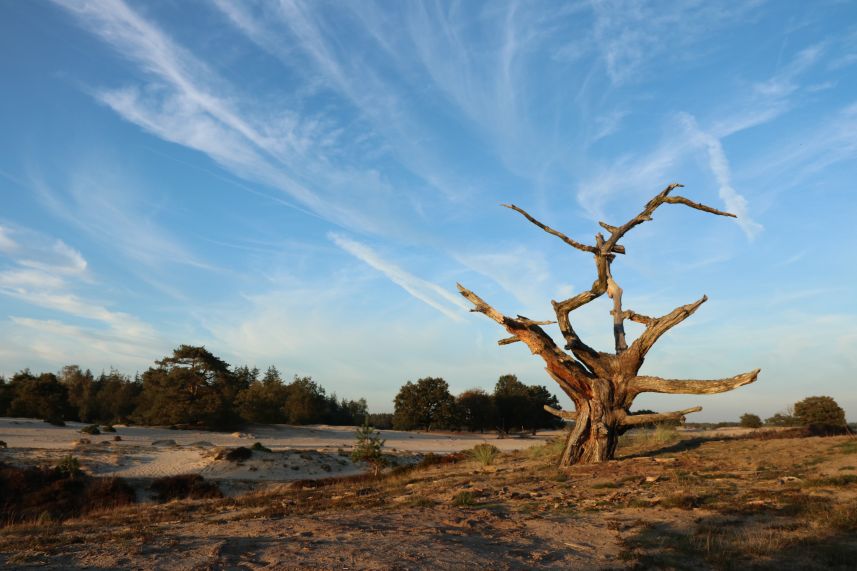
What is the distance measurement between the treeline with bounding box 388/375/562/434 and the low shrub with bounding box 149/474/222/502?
43432 mm

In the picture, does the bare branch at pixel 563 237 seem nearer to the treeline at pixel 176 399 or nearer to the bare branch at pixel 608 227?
the bare branch at pixel 608 227

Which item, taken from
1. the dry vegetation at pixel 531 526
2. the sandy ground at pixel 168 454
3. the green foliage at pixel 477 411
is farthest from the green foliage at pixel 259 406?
the dry vegetation at pixel 531 526

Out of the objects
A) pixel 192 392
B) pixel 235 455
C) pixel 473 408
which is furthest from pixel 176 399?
pixel 473 408

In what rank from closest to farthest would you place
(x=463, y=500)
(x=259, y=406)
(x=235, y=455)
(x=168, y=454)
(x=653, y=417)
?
(x=463, y=500) → (x=653, y=417) → (x=235, y=455) → (x=168, y=454) → (x=259, y=406)

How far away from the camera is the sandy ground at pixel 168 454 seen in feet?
95.3

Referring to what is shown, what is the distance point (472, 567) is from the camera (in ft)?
23.9

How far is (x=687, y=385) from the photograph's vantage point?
56.8 feet

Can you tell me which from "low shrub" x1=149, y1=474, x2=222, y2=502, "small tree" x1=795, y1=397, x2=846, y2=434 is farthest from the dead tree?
"small tree" x1=795, y1=397, x2=846, y2=434

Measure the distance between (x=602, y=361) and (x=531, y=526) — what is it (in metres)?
9.32

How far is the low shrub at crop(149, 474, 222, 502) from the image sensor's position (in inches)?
941

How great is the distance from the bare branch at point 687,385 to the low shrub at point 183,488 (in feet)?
55.5

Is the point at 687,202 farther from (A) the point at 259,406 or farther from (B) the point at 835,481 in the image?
(A) the point at 259,406

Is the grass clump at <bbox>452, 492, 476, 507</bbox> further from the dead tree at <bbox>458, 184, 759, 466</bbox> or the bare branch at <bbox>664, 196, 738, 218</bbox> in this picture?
the bare branch at <bbox>664, 196, 738, 218</bbox>

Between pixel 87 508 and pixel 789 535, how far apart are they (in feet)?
72.2
